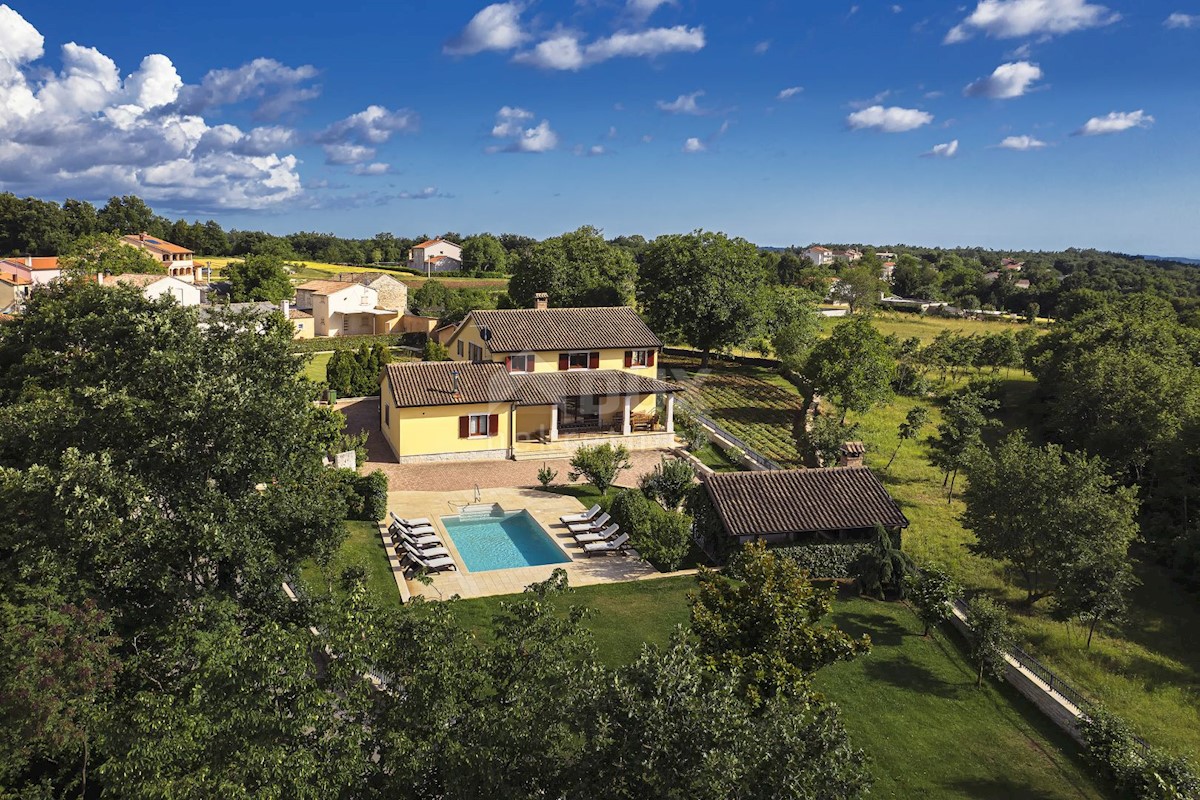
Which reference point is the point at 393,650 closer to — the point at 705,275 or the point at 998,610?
the point at 998,610

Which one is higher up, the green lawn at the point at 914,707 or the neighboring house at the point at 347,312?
the neighboring house at the point at 347,312

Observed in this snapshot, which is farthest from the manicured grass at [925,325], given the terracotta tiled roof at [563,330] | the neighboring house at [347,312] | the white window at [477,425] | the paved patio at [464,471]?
the white window at [477,425]

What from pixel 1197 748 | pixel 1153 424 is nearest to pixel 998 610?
pixel 1197 748

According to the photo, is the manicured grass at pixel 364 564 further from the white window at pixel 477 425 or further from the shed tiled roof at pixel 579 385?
the shed tiled roof at pixel 579 385

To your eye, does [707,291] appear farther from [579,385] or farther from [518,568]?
[518,568]

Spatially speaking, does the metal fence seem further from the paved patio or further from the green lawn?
the green lawn

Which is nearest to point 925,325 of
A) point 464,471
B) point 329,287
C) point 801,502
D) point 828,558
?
point 329,287

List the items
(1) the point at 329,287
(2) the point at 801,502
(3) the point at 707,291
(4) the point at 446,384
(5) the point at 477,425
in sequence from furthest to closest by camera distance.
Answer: (1) the point at 329,287, (3) the point at 707,291, (5) the point at 477,425, (4) the point at 446,384, (2) the point at 801,502
